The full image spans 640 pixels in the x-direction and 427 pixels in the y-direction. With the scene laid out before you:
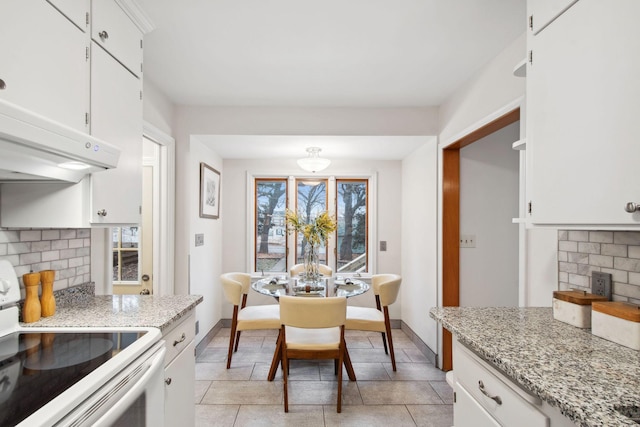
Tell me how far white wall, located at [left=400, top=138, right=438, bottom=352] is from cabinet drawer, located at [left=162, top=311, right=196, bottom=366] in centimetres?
221

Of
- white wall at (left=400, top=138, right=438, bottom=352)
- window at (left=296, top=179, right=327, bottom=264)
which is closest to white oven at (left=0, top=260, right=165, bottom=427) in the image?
white wall at (left=400, top=138, right=438, bottom=352)

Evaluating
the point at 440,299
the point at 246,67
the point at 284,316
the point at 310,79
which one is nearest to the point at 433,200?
the point at 440,299

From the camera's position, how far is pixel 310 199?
15.1ft

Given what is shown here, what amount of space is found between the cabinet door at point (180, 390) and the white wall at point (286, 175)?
2.56 m

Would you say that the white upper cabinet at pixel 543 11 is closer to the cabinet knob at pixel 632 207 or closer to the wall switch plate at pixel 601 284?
the cabinet knob at pixel 632 207

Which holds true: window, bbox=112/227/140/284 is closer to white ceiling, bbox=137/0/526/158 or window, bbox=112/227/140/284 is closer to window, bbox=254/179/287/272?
white ceiling, bbox=137/0/526/158

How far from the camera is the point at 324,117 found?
3205mm

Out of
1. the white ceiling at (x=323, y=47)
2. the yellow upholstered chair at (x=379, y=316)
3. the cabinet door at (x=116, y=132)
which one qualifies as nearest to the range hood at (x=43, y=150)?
the cabinet door at (x=116, y=132)

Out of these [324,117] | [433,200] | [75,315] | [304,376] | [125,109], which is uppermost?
[324,117]

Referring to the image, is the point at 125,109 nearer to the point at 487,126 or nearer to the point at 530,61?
the point at 530,61

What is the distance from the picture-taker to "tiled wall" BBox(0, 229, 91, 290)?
148 cm

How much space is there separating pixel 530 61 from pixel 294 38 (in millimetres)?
1273

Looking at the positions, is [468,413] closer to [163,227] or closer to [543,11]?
[543,11]

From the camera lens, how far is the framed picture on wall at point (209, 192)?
3.49m
